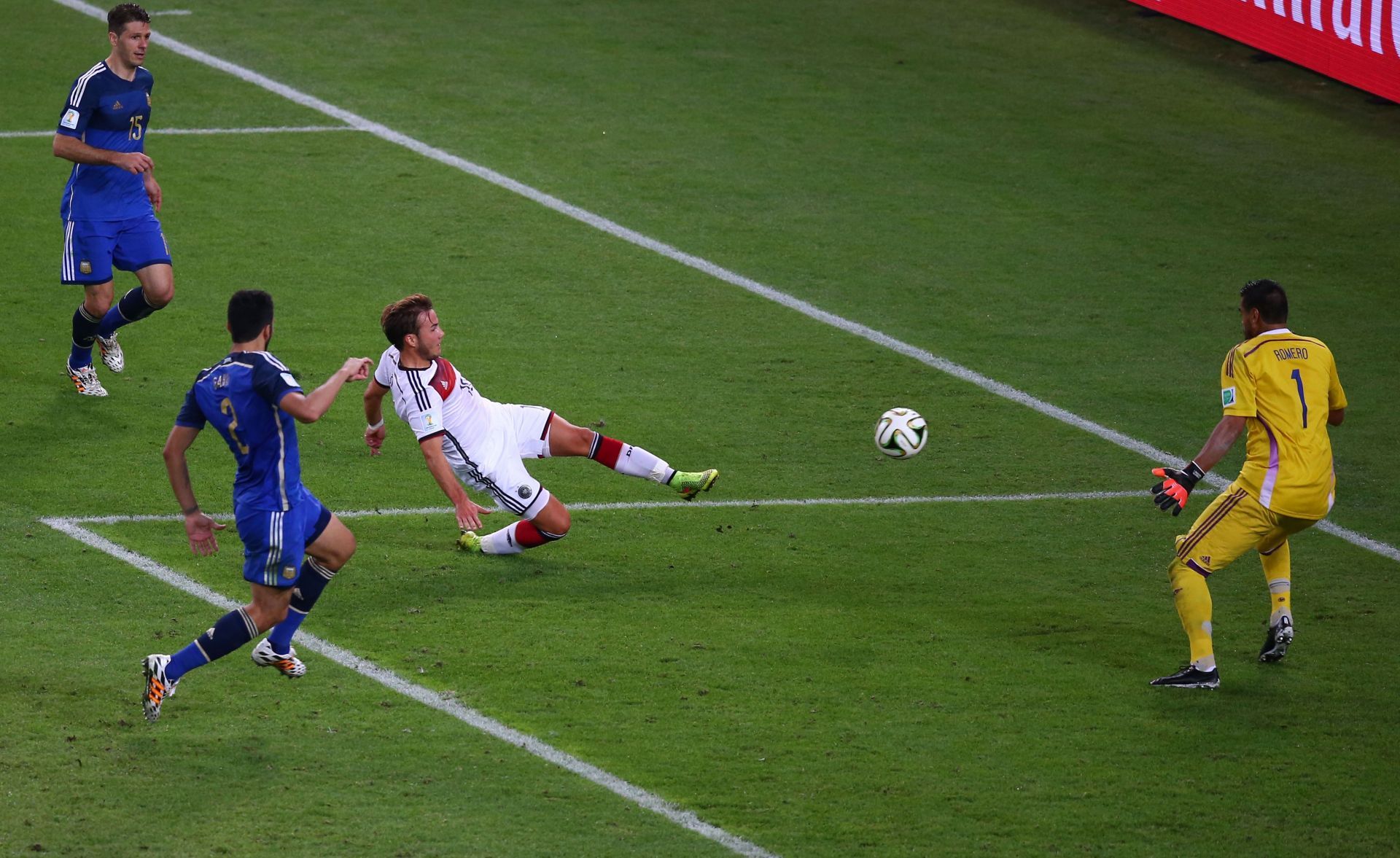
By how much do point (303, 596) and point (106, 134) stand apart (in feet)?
14.8

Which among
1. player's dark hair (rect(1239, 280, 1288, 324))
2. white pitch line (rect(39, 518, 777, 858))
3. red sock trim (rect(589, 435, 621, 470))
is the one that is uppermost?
player's dark hair (rect(1239, 280, 1288, 324))

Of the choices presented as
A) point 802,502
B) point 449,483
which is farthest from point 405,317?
point 802,502

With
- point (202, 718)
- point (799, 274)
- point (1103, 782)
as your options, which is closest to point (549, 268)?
point (799, 274)

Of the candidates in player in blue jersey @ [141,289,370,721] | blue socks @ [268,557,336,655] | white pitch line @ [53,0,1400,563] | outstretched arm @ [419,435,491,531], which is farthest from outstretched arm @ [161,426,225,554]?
white pitch line @ [53,0,1400,563]

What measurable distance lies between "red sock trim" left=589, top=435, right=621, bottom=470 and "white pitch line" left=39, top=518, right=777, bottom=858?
2.10 metres

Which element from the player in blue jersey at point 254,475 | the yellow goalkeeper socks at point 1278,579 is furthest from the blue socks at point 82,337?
the yellow goalkeeper socks at point 1278,579

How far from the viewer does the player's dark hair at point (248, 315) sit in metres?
6.93

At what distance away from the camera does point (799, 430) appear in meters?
11.4

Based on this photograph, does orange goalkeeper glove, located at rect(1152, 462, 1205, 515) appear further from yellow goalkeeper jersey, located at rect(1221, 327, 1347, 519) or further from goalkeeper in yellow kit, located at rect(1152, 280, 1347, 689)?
yellow goalkeeper jersey, located at rect(1221, 327, 1347, 519)

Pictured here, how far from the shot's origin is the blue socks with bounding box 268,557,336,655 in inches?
298

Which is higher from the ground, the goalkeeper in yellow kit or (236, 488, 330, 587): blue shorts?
the goalkeeper in yellow kit

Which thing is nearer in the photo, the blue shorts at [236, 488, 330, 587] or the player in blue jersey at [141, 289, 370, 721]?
the player in blue jersey at [141, 289, 370, 721]

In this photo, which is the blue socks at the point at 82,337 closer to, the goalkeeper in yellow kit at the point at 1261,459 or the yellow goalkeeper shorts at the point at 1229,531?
the goalkeeper in yellow kit at the point at 1261,459

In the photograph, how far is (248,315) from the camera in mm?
6930
